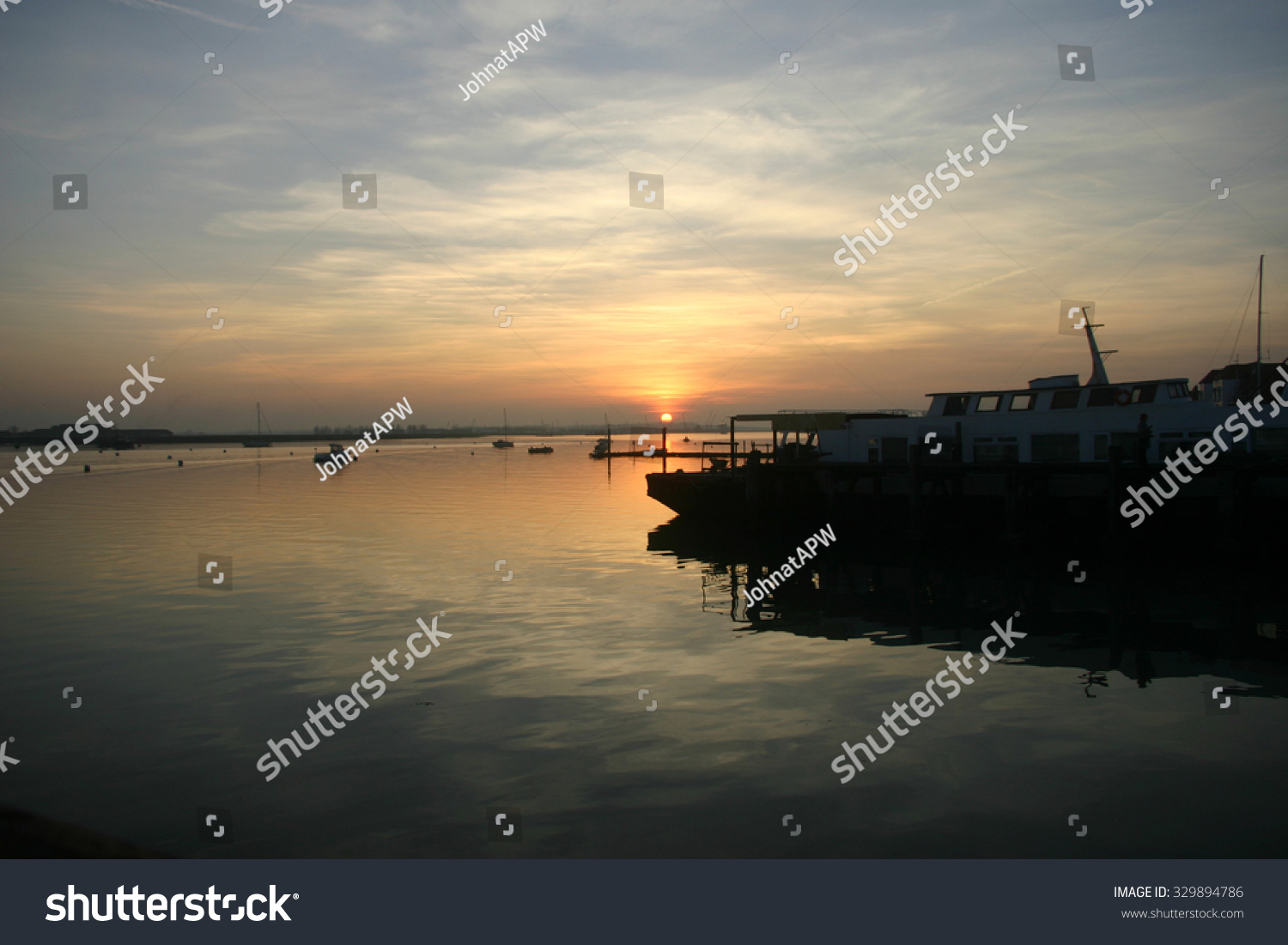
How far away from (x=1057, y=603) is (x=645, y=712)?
1597cm

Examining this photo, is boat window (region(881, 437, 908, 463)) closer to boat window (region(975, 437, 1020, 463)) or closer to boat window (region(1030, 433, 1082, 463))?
boat window (region(975, 437, 1020, 463))

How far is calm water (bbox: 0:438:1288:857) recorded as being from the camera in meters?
10.7

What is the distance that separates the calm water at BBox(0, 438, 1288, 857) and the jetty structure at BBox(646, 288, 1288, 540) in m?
2.77

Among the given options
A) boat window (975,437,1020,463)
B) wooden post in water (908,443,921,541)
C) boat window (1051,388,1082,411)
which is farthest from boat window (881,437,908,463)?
boat window (1051,388,1082,411)

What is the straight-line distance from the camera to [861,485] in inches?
1671

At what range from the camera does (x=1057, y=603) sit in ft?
82.0

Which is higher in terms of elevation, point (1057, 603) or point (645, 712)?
point (1057, 603)

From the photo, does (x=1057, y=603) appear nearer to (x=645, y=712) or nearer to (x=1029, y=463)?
(x=1029, y=463)

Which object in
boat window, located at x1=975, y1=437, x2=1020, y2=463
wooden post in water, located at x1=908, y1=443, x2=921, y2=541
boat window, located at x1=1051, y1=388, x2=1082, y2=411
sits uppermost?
boat window, located at x1=1051, y1=388, x2=1082, y2=411

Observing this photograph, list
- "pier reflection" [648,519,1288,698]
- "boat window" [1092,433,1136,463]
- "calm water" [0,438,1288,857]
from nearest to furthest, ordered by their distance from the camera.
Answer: "calm water" [0,438,1288,857] < "pier reflection" [648,519,1288,698] < "boat window" [1092,433,1136,463]

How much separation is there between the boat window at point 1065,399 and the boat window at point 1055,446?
1.45 meters

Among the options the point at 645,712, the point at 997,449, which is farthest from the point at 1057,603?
the point at 645,712

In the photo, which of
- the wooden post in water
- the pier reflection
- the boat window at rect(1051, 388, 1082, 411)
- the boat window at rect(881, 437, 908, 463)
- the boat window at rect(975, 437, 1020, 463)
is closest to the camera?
the pier reflection

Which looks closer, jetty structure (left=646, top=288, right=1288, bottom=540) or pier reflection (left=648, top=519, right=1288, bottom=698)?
pier reflection (left=648, top=519, right=1288, bottom=698)
